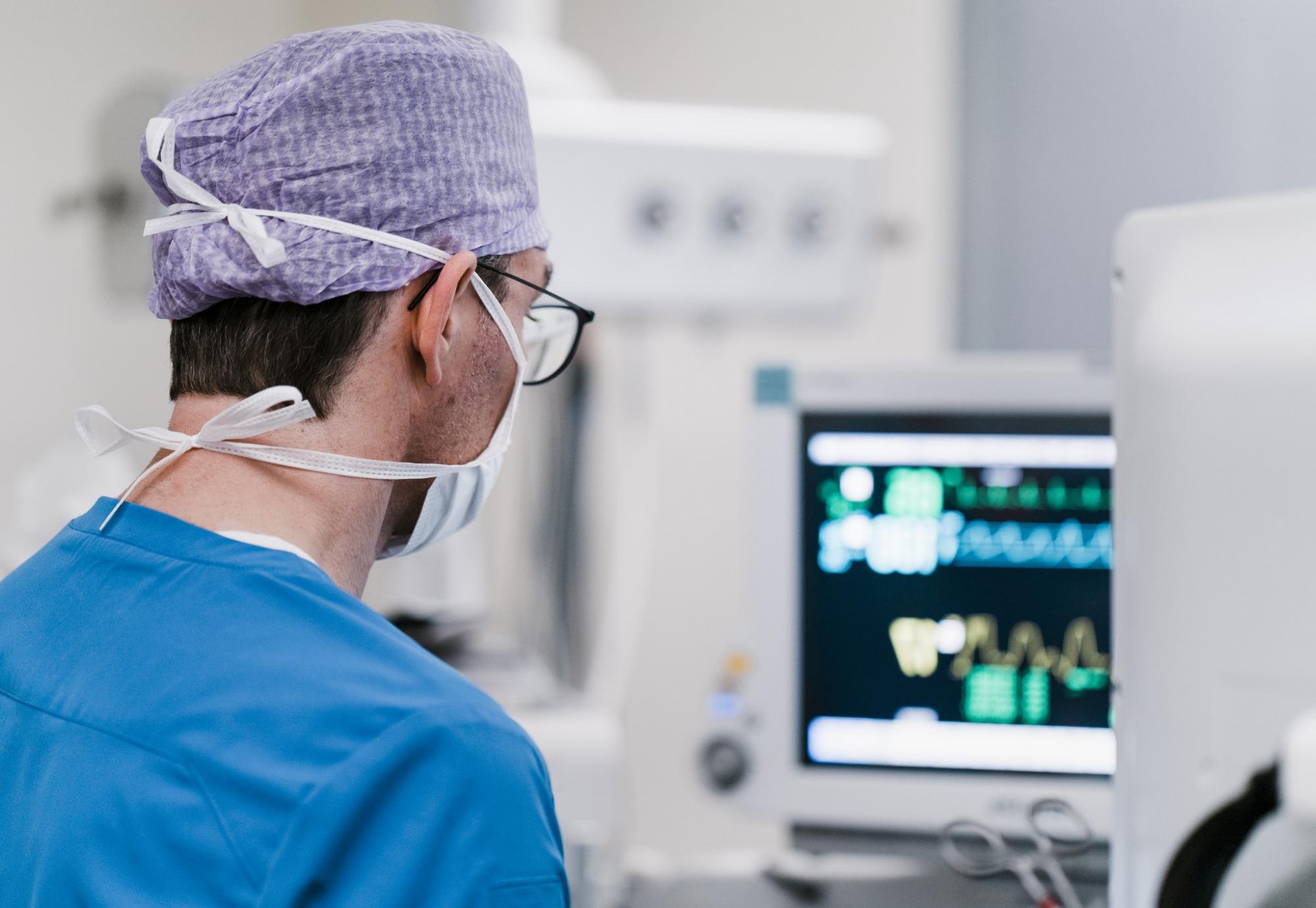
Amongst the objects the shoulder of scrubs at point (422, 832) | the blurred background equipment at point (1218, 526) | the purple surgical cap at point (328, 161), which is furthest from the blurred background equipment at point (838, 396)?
the purple surgical cap at point (328, 161)

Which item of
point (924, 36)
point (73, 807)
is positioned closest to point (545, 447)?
point (924, 36)

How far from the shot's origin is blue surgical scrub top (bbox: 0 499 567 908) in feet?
2.00

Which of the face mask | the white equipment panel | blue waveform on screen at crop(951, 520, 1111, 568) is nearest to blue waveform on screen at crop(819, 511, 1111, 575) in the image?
blue waveform on screen at crop(951, 520, 1111, 568)

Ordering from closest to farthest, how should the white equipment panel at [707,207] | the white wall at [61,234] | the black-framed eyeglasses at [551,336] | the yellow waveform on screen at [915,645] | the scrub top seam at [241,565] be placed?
the scrub top seam at [241,565] → the black-framed eyeglasses at [551,336] → the yellow waveform on screen at [915,645] → the white equipment panel at [707,207] → the white wall at [61,234]

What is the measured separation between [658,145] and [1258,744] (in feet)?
3.76

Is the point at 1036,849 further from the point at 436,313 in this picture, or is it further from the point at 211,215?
the point at 211,215

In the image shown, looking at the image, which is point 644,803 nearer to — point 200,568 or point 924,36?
point 924,36

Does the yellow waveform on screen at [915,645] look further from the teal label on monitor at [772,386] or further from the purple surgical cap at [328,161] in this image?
the purple surgical cap at [328,161]

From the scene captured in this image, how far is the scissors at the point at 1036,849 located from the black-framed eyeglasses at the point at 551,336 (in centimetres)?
71

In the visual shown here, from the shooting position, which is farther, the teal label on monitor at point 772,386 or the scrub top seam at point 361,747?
the teal label on monitor at point 772,386

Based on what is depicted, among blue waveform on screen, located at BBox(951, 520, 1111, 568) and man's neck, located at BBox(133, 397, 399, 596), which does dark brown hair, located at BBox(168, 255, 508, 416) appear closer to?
man's neck, located at BBox(133, 397, 399, 596)

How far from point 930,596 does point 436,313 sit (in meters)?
0.82

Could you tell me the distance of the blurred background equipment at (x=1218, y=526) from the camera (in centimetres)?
55

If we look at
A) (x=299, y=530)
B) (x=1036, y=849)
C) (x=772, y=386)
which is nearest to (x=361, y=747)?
(x=299, y=530)
